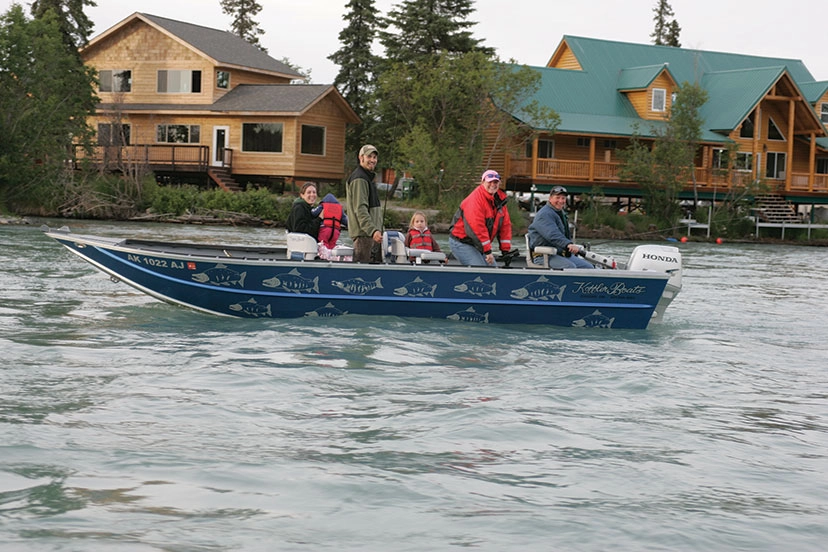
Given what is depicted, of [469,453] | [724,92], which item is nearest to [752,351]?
[469,453]

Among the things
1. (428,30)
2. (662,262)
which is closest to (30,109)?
(428,30)

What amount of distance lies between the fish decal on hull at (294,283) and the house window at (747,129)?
40.1 m

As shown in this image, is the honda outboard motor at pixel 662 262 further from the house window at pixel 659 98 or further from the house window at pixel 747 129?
the house window at pixel 747 129

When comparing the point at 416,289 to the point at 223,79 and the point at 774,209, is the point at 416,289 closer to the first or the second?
the point at 223,79

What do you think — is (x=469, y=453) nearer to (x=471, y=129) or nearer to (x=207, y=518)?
(x=207, y=518)

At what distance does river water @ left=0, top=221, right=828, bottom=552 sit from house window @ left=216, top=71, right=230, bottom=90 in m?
33.4

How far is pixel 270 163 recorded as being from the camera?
4388 cm

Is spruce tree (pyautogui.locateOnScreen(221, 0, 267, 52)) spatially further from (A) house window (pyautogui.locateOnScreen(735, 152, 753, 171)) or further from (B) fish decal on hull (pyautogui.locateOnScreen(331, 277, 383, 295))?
(B) fish decal on hull (pyautogui.locateOnScreen(331, 277, 383, 295))

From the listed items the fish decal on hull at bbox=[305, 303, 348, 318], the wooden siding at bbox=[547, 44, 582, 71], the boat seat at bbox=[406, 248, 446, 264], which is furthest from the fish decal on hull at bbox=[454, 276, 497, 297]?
the wooden siding at bbox=[547, 44, 582, 71]

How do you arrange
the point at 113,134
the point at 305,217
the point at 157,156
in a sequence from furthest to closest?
the point at 157,156
the point at 113,134
the point at 305,217

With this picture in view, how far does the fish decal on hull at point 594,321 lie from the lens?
12453 mm

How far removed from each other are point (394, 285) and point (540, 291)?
1700 mm

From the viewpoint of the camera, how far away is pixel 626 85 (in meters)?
47.6

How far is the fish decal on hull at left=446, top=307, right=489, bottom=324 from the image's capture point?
12211mm
